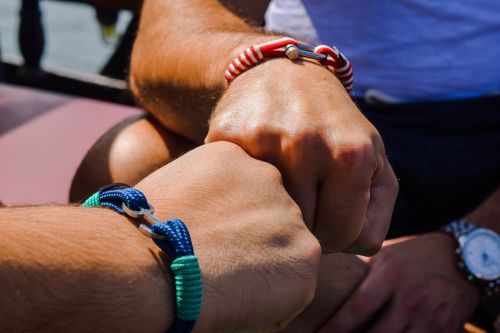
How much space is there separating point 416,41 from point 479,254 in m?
0.42

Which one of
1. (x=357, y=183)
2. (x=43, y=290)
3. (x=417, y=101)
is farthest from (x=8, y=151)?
(x=43, y=290)

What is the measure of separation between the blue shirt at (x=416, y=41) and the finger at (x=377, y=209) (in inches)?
24.2

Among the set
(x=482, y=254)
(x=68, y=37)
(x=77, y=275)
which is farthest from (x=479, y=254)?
(x=68, y=37)

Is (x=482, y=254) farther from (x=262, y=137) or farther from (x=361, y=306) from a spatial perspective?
(x=262, y=137)

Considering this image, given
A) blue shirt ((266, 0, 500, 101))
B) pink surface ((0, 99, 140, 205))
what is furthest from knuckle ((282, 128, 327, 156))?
pink surface ((0, 99, 140, 205))

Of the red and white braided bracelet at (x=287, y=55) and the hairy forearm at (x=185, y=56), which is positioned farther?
the hairy forearm at (x=185, y=56)

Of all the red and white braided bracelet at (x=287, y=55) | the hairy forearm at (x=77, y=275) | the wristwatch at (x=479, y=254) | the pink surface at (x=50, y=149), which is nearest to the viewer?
the hairy forearm at (x=77, y=275)

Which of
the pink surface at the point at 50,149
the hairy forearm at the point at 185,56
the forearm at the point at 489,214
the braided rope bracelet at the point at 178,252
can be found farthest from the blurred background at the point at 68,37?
the braided rope bracelet at the point at 178,252

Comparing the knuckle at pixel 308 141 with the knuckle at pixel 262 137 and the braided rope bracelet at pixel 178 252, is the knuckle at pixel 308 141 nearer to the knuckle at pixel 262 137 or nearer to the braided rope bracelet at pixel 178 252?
the knuckle at pixel 262 137

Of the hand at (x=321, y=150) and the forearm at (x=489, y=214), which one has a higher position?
the hand at (x=321, y=150)

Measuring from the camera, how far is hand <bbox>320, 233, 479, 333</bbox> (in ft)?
3.46

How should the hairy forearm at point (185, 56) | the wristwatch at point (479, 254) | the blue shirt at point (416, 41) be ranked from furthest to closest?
the blue shirt at point (416, 41) < the wristwatch at point (479, 254) < the hairy forearm at point (185, 56)

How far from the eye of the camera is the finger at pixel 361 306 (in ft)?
3.42

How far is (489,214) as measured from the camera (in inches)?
49.1
